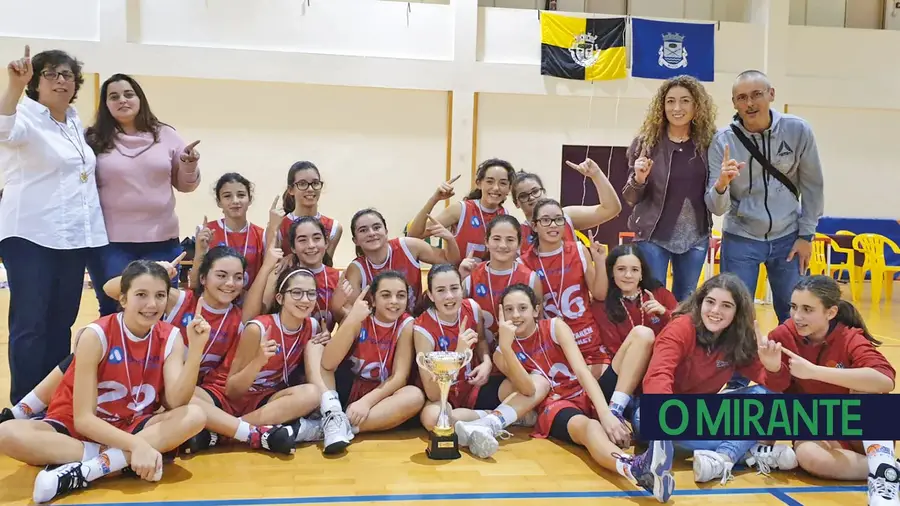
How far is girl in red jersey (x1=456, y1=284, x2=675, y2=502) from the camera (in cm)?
301

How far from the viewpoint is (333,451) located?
10.1ft

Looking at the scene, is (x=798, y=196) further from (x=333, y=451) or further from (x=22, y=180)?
(x=22, y=180)

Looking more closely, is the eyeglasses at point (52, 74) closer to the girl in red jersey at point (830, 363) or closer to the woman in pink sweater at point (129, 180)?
the woman in pink sweater at point (129, 180)

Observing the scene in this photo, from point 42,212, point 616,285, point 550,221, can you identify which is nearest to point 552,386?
point 616,285

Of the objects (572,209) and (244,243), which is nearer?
(244,243)

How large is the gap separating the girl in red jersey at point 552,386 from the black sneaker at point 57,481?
5.05ft

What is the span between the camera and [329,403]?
3.21m

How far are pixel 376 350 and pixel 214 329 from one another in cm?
78

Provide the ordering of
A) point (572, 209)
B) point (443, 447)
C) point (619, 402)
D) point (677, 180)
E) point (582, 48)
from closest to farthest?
point (443, 447) → point (619, 402) → point (677, 180) → point (572, 209) → point (582, 48)

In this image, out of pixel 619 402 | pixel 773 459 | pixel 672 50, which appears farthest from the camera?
pixel 672 50

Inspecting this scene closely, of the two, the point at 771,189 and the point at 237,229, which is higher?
the point at 771,189

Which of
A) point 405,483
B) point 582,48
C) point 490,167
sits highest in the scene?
point 582,48

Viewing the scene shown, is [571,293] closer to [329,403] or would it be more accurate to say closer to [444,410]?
[444,410]

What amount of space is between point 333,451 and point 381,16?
8.61 meters
